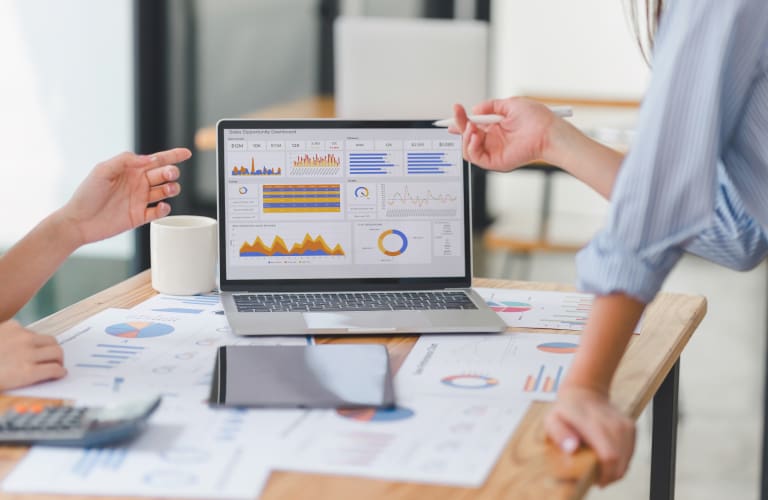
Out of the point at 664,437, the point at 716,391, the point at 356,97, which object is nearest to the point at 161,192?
the point at 664,437

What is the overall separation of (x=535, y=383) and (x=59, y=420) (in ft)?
1.71

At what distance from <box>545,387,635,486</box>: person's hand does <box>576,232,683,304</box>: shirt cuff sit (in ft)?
0.36

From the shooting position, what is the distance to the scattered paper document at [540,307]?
1.45 metres

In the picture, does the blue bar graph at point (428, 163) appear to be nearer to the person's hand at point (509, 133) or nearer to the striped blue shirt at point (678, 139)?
the person's hand at point (509, 133)

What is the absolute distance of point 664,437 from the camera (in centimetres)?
163

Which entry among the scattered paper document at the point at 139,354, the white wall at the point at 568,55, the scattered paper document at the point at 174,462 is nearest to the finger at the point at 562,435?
the scattered paper document at the point at 174,462

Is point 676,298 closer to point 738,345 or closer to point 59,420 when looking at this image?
point 59,420

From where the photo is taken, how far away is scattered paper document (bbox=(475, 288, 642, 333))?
145 centimetres

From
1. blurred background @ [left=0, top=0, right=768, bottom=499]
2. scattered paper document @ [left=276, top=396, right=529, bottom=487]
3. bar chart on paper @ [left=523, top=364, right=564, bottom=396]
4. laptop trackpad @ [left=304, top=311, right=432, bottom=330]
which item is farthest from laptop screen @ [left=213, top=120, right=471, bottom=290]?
blurred background @ [left=0, top=0, right=768, bottom=499]

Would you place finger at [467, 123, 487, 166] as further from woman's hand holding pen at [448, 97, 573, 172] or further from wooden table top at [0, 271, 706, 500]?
wooden table top at [0, 271, 706, 500]

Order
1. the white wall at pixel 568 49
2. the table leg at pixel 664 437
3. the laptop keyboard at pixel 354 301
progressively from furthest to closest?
the white wall at pixel 568 49 → the table leg at pixel 664 437 → the laptop keyboard at pixel 354 301

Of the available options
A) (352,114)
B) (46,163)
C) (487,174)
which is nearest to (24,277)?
(352,114)

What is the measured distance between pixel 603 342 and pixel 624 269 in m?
0.08

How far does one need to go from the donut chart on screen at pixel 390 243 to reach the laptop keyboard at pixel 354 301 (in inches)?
2.5
